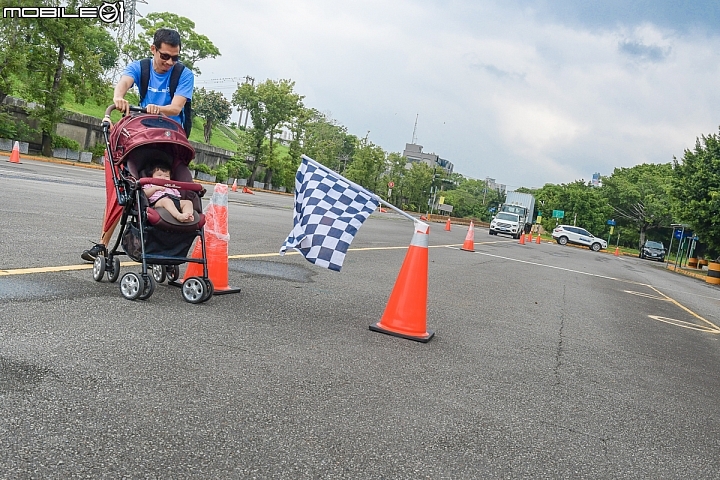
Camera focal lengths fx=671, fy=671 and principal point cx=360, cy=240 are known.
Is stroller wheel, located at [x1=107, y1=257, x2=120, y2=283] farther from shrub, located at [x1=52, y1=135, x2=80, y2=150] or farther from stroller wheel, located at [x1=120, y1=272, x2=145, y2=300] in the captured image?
shrub, located at [x1=52, y1=135, x2=80, y2=150]

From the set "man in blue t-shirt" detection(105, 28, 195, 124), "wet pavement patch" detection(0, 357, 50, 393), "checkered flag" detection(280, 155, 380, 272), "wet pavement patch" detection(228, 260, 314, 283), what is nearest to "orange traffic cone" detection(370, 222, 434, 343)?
"checkered flag" detection(280, 155, 380, 272)

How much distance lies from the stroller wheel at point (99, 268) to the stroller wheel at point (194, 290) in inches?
28.1

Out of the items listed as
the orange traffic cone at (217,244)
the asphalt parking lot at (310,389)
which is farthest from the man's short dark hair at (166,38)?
the asphalt parking lot at (310,389)

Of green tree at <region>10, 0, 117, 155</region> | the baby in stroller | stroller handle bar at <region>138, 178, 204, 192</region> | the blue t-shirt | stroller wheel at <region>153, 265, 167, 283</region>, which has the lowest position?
stroller wheel at <region>153, 265, 167, 283</region>

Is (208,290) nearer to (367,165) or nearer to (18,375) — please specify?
(18,375)

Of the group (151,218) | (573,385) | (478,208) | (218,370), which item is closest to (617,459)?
(573,385)

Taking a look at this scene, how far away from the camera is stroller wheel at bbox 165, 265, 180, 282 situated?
611 centimetres

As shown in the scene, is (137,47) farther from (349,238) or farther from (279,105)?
(349,238)

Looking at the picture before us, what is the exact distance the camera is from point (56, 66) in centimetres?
3422

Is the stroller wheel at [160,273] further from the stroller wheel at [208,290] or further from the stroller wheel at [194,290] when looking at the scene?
the stroller wheel at [208,290]

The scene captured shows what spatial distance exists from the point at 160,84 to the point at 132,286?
1874mm

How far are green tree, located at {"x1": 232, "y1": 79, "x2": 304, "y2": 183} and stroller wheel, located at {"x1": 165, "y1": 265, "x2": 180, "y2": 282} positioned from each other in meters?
57.2

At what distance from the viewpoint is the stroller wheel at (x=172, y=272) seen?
6.11m

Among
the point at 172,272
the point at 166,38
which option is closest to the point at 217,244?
the point at 172,272
